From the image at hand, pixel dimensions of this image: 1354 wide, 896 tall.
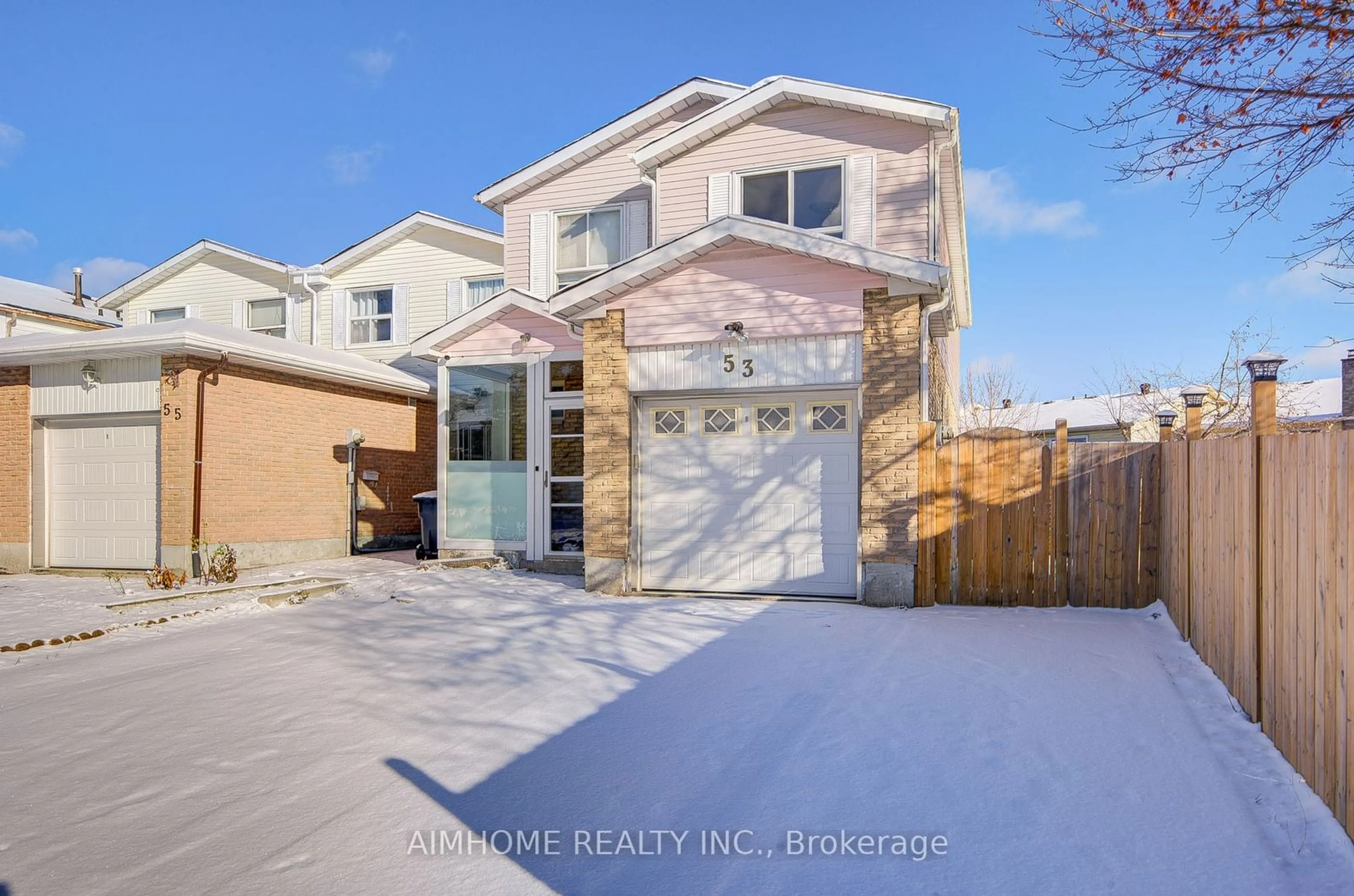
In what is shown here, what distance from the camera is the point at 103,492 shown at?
11383 mm

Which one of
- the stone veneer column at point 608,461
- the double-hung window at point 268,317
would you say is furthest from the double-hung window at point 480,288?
the stone veneer column at point 608,461

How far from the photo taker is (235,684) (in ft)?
16.9

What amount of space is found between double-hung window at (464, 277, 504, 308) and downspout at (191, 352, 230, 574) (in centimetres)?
640

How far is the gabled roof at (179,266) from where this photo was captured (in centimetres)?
1812

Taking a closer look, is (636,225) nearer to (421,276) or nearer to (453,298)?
(453,298)

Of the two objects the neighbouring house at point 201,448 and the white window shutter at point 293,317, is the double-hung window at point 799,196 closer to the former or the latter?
the neighbouring house at point 201,448

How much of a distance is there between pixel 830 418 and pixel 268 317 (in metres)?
15.6

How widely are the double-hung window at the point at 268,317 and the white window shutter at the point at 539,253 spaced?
8.33 meters

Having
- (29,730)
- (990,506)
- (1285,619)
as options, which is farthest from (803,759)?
(990,506)

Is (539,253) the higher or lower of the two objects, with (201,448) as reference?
higher

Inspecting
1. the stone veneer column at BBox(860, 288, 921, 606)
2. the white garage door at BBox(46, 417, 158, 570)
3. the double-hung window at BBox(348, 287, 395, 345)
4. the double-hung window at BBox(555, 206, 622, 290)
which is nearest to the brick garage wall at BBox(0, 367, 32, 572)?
the white garage door at BBox(46, 417, 158, 570)

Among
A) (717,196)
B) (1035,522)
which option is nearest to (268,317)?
(717,196)

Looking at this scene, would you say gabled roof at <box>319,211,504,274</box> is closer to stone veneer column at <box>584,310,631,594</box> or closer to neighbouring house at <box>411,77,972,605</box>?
neighbouring house at <box>411,77,972,605</box>

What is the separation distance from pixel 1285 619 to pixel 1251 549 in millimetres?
699
